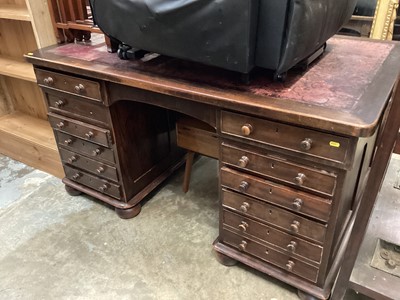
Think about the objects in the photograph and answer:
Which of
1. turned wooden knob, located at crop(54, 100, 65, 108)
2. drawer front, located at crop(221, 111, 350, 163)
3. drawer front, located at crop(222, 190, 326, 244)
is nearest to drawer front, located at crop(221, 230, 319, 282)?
drawer front, located at crop(222, 190, 326, 244)

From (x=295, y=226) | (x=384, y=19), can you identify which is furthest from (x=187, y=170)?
(x=384, y=19)

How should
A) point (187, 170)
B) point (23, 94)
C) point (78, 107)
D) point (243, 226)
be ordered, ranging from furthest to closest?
point (23, 94) < point (187, 170) < point (78, 107) < point (243, 226)

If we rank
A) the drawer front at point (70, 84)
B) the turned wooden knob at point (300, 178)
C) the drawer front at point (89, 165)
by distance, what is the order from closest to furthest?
1. the turned wooden knob at point (300, 178)
2. the drawer front at point (70, 84)
3. the drawer front at point (89, 165)

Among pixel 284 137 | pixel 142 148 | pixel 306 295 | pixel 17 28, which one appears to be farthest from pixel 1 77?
pixel 306 295

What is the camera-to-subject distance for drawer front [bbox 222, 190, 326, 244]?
1.13 metres

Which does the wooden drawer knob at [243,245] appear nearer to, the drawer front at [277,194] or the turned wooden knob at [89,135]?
the drawer front at [277,194]


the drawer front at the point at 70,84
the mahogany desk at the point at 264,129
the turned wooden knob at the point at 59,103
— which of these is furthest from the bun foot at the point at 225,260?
the turned wooden knob at the point at 59,103

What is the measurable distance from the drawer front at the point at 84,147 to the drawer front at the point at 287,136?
0.67 m

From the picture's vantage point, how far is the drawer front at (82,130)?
153cm

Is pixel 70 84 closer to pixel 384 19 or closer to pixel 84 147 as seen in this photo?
pixel 84 147

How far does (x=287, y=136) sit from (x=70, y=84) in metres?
0.94

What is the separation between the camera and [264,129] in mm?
1045

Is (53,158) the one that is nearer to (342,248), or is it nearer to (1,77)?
(1,77)

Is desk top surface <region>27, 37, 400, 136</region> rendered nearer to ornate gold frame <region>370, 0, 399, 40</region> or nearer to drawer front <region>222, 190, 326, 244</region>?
drawer front <region>222, 190, 326, 244</region>
